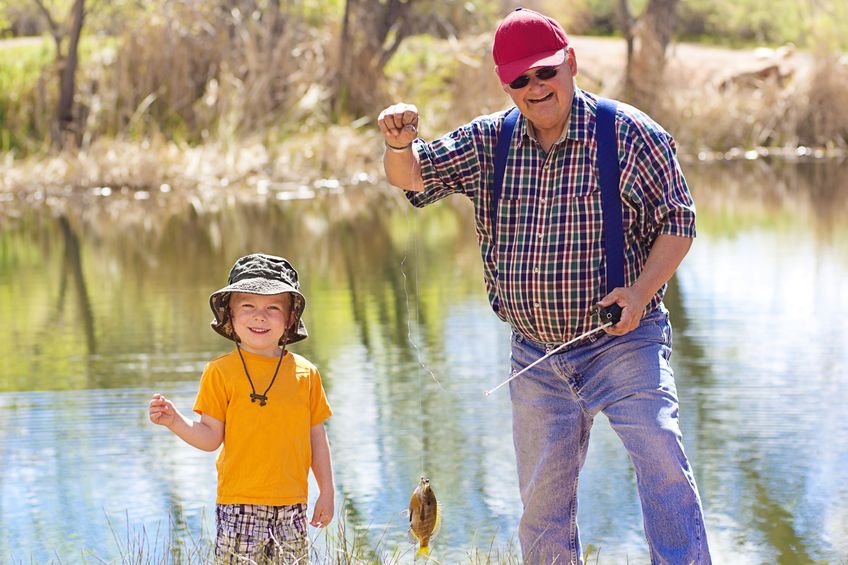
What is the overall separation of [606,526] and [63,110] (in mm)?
17619

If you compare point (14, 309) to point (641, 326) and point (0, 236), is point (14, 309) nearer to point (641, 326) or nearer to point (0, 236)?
point (0, 236)

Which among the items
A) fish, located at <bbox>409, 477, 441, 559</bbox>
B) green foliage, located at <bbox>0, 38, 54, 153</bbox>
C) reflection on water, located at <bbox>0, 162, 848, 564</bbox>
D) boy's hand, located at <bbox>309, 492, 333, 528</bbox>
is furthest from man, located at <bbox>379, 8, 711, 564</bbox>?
green foliage, located at <bbox>0, 38, 54, 153</bbox>

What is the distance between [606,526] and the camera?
584cm

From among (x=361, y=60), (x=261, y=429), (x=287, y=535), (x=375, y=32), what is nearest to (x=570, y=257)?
(x=261, y=429)

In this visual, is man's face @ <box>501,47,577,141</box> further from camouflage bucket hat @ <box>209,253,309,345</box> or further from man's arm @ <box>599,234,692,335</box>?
camouflage bucket hat @ <box>209,253,309,345</box>

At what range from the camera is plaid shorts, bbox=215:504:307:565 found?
415cm

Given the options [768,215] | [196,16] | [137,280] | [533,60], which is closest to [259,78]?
[196,16]

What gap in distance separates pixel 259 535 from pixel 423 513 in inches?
16.6

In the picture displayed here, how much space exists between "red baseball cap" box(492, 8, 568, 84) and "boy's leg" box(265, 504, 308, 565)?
1.22m

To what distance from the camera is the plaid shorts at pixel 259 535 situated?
4148 millimetres

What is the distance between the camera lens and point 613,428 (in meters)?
4.21

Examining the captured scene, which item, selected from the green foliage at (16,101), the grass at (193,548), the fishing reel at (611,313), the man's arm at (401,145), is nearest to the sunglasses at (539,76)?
the man's arm at (401,145)

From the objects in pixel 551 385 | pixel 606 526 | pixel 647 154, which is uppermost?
pixel 647 154

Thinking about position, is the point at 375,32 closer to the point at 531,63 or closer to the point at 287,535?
the point at 531,63
